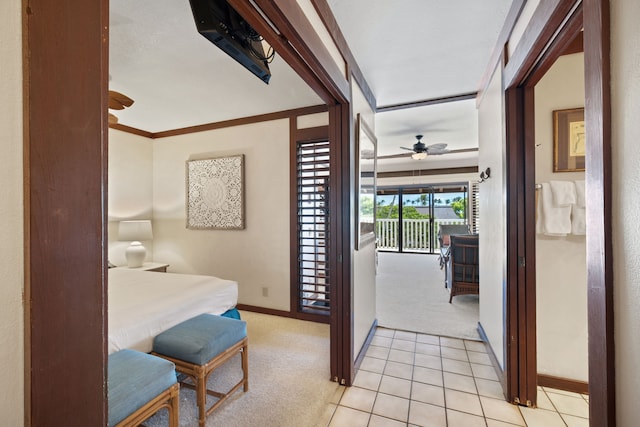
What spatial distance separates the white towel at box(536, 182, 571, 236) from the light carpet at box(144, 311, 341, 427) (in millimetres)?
1784

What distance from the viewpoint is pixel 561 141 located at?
192cm

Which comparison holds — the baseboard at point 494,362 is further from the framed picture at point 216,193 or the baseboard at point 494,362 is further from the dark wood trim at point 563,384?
the framed picture at point 216,193

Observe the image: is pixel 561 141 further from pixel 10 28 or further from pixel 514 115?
pixel 10 28

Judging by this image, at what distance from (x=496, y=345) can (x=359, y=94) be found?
2.24 metres

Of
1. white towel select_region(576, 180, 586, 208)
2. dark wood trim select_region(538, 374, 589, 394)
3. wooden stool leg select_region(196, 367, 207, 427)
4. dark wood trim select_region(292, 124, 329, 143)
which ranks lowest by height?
dark wood trim select_region(538, 374, 589, 394)

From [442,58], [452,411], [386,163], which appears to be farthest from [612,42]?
[386,163]

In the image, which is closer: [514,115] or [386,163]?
[514,115]

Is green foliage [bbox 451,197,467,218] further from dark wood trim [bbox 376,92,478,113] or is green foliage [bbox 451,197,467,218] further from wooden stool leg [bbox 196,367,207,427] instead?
wooden stool leg [bbox 196,367,207,427]

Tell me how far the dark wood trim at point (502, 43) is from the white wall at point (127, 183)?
416 centimetres

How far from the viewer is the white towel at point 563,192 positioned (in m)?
1.85

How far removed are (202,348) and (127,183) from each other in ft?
10.5

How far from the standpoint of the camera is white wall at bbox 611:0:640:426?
0.67 metres

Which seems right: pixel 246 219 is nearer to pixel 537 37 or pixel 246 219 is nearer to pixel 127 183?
pixel 127 183

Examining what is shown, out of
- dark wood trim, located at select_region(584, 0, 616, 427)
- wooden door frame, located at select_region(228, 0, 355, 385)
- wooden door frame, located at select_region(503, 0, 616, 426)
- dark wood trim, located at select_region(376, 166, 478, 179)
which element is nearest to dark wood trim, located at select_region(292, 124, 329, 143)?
wooden door frame, located at select_region(228, 0, 355, 385)
